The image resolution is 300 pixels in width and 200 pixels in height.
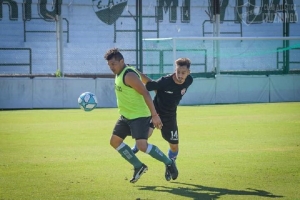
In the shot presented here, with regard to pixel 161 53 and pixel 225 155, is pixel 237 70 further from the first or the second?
pixel 225 155

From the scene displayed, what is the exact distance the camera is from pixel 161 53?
27.7 meters

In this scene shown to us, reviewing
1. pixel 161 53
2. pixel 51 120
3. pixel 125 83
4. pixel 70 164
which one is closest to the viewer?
pixel 125 83

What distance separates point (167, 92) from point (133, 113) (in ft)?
3.42

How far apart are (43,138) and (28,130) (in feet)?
6.34

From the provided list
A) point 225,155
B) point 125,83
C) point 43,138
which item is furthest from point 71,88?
point 125,83

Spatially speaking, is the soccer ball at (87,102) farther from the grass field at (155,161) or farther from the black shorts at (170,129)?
the black shorts at (170,129)

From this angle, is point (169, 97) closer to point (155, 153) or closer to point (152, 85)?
point (152, 85)

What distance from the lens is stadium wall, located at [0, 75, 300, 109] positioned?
81.8 ft

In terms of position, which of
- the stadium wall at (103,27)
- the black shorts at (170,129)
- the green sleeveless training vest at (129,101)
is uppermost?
the stadium wall at (103,27)

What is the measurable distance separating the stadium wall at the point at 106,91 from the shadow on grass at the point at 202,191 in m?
16.3

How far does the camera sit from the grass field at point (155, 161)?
29.0 ft

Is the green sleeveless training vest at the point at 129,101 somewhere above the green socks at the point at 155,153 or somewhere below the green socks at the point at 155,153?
above

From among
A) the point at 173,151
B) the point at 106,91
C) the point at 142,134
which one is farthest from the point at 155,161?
the point at 106,91

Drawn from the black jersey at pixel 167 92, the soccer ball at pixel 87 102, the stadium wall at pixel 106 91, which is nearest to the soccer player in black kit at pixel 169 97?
the black jersey at pixel 167 92
